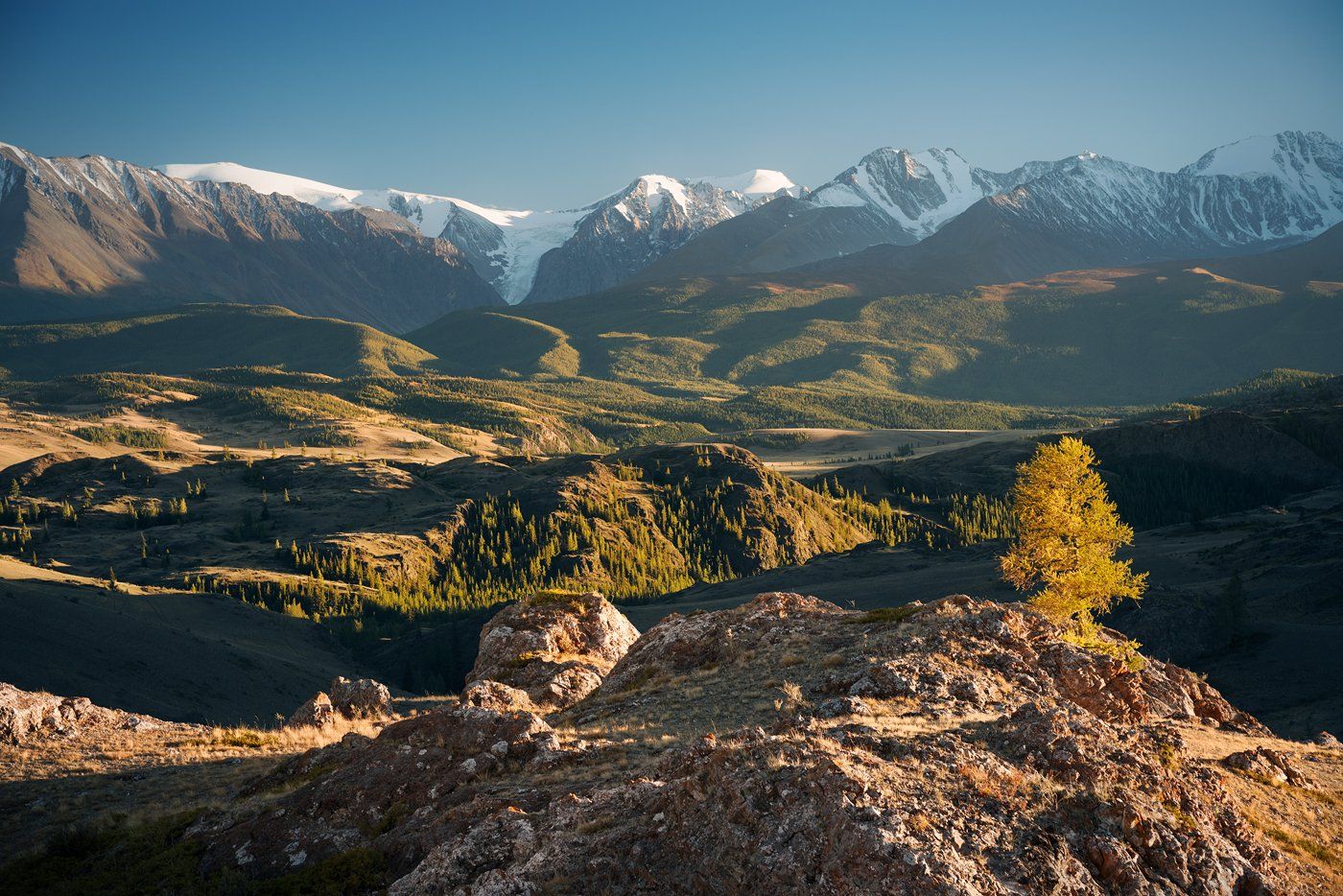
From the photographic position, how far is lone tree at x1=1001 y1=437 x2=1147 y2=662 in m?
46.1

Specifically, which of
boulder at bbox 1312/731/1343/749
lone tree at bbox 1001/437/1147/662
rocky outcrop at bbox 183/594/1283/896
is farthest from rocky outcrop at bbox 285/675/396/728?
boulder at bbox 1312/731/1343/749

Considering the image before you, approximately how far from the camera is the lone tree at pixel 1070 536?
46094 millimetres

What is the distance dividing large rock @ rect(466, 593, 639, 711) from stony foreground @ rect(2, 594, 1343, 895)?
7075 millimetres

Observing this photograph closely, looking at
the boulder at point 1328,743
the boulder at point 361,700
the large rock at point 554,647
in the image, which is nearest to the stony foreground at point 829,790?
the boulder at point 1328,743

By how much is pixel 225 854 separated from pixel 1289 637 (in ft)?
293

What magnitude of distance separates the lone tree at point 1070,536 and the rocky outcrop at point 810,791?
16903 millimetres

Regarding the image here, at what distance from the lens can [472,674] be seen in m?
44.2

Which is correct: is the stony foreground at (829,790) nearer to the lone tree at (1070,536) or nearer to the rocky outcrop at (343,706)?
the rocky outcrop at (343,706)

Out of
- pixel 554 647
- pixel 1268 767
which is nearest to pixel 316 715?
pixel 554 647

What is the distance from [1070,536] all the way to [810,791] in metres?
36.2

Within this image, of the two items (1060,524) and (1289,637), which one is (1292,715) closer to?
(1289,637)

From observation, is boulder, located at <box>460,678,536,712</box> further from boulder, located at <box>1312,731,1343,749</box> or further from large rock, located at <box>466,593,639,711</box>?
boulder, located at <box>1312,731,1343,749</box>

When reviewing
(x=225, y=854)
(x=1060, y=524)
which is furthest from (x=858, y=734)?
(x=1060, y=524)

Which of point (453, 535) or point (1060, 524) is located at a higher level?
point (1060, 524)
